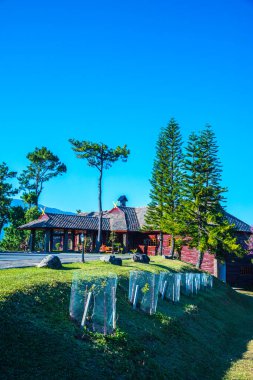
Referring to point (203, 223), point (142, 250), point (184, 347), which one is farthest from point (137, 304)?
point (142, 250)

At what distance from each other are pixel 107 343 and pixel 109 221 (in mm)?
29117

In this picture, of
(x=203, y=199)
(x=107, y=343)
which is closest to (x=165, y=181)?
(x=203, y=199)

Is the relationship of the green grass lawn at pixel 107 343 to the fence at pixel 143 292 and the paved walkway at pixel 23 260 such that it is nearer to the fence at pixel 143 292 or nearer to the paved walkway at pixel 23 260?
the fence at pixel 143 292

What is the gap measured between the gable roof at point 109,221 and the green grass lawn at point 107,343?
785 inches

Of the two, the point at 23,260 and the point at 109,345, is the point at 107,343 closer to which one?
the point at 109,345

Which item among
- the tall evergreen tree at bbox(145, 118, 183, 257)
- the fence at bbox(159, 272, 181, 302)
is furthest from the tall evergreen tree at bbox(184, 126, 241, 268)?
the fence at bbox(159, 272, 181, 302)

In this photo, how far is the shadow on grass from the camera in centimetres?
592

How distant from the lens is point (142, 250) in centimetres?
3484

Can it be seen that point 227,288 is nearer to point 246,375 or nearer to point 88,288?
point 246,375

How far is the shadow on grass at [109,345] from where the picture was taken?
592cm

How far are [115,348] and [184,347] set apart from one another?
9.75ft

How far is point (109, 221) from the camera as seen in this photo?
120ft

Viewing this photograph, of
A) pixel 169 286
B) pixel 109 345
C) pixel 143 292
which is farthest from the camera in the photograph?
pixel 169 286

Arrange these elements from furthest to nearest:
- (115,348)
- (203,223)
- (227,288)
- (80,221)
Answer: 1. (80,221)
2. (203,223)
3. (227,288)
4. (115,348)
